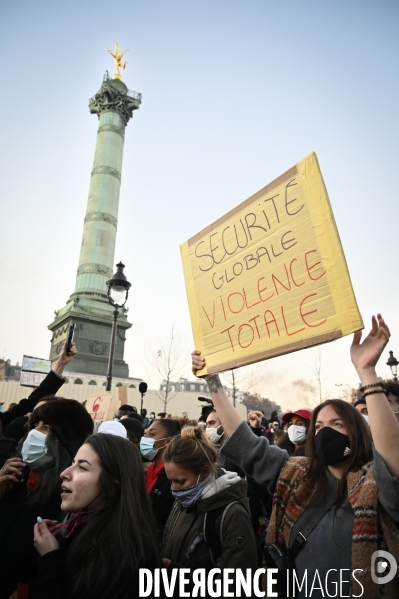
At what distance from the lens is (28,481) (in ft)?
8.35

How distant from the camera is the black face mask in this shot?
6.29 feet

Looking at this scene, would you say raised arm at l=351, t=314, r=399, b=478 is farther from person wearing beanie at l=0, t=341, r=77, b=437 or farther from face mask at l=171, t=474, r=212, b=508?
person wearing beanie at l=0, t=341, r=77, b=437

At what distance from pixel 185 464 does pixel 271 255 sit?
4.57ft

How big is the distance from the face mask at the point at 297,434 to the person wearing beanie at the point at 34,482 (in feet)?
7.62

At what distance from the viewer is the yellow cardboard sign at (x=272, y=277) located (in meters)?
1.91

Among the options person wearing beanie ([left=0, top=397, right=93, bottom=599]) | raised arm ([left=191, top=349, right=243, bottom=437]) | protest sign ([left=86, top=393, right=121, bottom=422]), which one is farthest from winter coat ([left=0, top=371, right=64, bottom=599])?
protest sign ([left=86, top=393, right=121, bottom=422])

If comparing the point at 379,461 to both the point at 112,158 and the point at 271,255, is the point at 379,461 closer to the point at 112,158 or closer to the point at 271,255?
the point at 271,255

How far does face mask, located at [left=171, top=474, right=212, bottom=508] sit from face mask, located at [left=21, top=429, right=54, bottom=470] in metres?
0.88

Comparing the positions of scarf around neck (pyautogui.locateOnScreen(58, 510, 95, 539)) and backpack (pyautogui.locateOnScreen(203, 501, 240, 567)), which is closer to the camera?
scarf around neck (pyautogui.locateOnScreen(58, 510, 95, 539))

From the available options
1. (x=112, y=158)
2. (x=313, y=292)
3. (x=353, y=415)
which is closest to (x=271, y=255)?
(x=313, y=292)

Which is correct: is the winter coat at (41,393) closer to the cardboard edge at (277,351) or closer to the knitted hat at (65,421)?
the knitted hat at (65,421)

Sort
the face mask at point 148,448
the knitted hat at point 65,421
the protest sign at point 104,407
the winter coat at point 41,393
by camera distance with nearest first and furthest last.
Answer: the knitted hat at point 65,421 < the winter coat at point 41,393 < the face mask at point 148,448 < the protest sign at point 104,407

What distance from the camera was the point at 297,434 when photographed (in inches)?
167

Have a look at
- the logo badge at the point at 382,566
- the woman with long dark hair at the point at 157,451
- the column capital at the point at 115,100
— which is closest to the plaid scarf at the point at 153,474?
the woman with long dark hair at the point at 157,451
